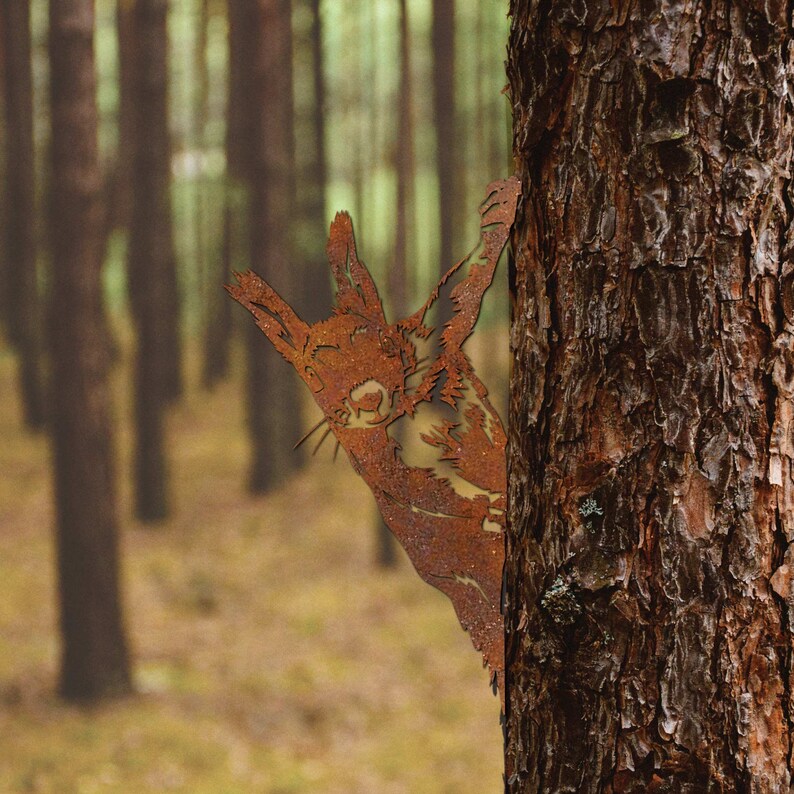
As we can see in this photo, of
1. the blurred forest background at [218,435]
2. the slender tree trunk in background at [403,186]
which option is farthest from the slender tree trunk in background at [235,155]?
the slender tree trunk in background at [403,186]

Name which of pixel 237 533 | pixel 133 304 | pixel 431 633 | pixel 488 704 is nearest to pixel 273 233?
pixel 133 304

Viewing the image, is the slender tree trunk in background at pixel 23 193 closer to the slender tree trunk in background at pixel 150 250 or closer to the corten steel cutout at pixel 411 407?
the slender tree trunk in background at pixel 150 250

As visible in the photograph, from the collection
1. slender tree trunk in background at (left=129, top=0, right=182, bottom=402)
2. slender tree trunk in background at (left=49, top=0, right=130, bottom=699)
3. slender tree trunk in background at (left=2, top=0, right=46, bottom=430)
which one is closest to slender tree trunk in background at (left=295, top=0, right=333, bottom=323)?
slender tree trunk in background at (left=129, top=0, right=182, bottom=402)

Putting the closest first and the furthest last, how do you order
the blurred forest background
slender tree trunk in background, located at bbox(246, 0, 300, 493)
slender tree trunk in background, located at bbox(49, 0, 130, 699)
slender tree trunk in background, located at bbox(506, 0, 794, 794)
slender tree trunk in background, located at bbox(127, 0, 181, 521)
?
1. slender tree trunk in background, located at bbox(506, 0, 794, 794)
2. slender tree trunk in background, located at bbox(49, 0, 130, 699)
3. the blurred forest background
4. slender tree trunk in background, located at bbox(127, 0, 181, 521)
5. slender tree trunk in background, located at bbox(246, 0, 300, 493)

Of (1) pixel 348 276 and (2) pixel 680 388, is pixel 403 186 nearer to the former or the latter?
(1) pixel 348 276

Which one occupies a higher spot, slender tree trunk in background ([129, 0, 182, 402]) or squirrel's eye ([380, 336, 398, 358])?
slender tree trunk in background ([129, 0, 182, 402])

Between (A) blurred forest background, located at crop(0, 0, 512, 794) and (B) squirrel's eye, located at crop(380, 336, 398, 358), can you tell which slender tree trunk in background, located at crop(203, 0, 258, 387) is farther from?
(B) squirrel's eye, located at crop(380, 336, 398, 358)

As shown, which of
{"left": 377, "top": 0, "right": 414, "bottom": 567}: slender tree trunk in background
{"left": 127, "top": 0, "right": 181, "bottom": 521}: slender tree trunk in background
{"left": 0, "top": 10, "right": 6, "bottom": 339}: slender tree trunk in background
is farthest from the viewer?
{"left": 0, "top": 10, "right": 6, "bottom": 339}: slender tree trunk in background

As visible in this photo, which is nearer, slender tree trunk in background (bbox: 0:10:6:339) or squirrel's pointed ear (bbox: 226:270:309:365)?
squirrel's pointed ear (bbox: 226:270:309:365)
